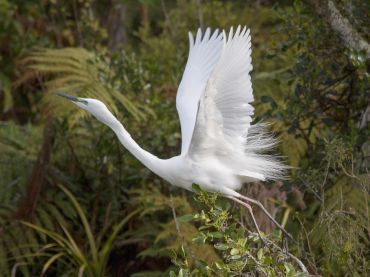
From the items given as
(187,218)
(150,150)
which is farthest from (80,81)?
(187,218)

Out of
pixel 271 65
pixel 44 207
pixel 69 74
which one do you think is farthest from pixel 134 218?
pixel 271 65

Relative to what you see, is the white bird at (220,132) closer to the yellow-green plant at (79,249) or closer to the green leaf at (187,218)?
the green leaf at (187,218)

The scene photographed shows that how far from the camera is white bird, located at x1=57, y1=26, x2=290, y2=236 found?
3.44 meters

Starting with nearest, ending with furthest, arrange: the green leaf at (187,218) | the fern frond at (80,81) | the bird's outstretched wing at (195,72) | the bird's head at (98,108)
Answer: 1. the green leaf at (187,218)
2. the bird's head at (98,108)
3. the bird's outstretched wing at (195,72)
4. the fern frond at (80,81)

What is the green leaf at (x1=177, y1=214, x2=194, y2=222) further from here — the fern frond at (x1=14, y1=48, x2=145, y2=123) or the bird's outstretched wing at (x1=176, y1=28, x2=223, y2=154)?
the fern frond at (x1=14, y1=48, x2=145, y2=123)

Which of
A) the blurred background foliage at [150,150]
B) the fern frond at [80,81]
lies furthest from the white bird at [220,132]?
the fern frond at [80,81]

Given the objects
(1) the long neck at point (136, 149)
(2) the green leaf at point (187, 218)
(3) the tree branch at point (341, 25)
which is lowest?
(2) the green leaf at point (187, 218)

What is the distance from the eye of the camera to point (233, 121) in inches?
145

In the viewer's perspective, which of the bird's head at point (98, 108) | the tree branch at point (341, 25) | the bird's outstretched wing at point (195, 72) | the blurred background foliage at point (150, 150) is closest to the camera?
the bird's head at point (98, 108)

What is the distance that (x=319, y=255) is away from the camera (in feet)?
14.8

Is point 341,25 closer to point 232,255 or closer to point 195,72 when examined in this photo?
point 195,72

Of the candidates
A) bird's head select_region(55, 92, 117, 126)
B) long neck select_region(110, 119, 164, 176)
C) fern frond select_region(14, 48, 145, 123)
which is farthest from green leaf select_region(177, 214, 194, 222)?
fern frond select_region(14, 48, 145, 123)

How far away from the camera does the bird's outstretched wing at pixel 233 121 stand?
341cm

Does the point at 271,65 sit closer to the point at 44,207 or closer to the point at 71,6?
the point at 71,6
